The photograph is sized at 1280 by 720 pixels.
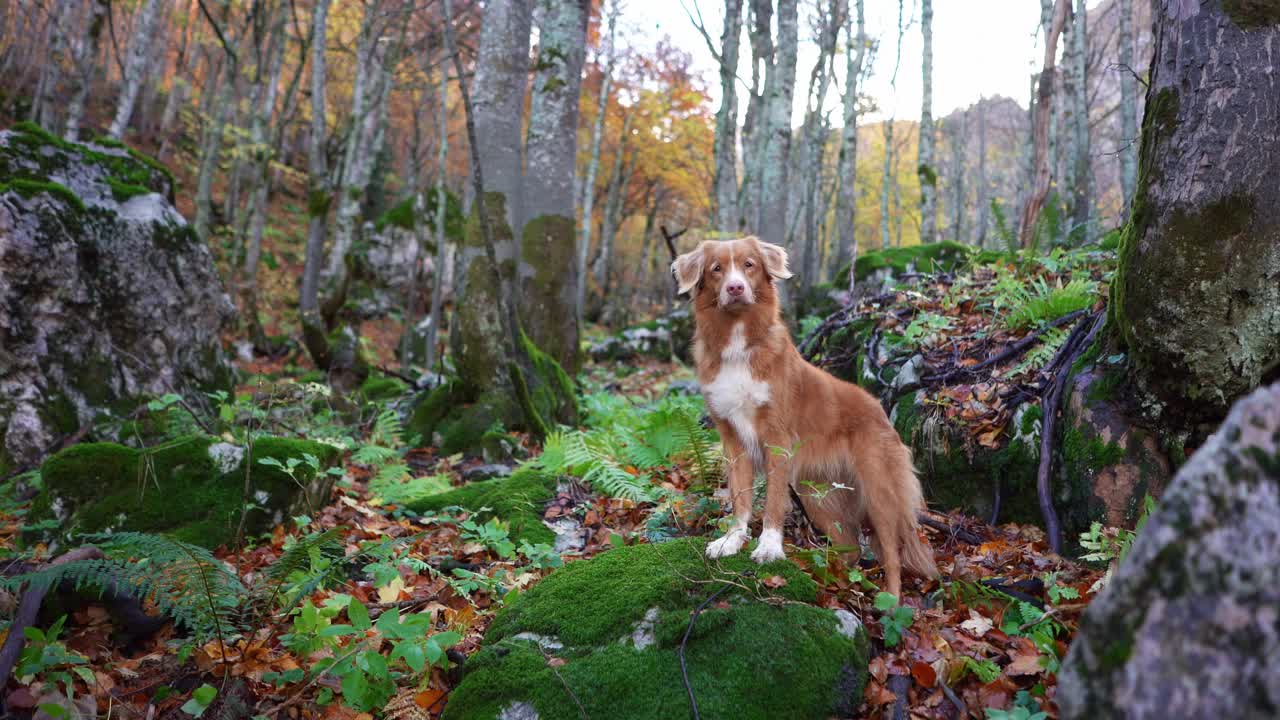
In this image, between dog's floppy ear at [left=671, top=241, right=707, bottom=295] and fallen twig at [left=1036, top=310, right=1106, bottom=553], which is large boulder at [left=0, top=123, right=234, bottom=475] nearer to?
dog's floppy ear at [left=671, top=241, right=707, bottom=295]

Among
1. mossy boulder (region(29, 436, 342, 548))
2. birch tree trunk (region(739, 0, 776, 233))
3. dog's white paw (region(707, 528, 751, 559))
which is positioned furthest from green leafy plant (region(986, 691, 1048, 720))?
birch tree trunk (region(739, 0, 776, 233))

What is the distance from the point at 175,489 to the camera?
4.30 meters

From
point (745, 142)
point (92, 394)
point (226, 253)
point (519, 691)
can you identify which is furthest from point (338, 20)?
point (519, 691)

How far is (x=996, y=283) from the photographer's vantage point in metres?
6.56

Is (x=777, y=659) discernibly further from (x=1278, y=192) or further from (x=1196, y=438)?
(x=1278, y=192)

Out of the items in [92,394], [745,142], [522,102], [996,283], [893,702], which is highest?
[745,142]

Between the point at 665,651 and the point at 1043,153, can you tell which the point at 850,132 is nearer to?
the point at 1043,153

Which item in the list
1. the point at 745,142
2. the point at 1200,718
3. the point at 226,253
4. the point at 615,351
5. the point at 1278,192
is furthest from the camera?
the point at 226,253

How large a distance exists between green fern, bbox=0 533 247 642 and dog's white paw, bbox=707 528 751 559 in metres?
2.30

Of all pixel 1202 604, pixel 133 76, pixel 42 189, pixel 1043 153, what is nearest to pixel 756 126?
pixel 1043 153

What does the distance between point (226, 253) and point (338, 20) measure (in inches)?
332

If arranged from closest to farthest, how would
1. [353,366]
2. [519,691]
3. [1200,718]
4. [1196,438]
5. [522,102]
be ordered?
1. [1200,718]
2. [519,691]
3. [1196,438]
4. [522,102]
5. [353,366]

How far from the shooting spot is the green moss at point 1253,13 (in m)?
2.97

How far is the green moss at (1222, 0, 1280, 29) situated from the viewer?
9.74 feet
